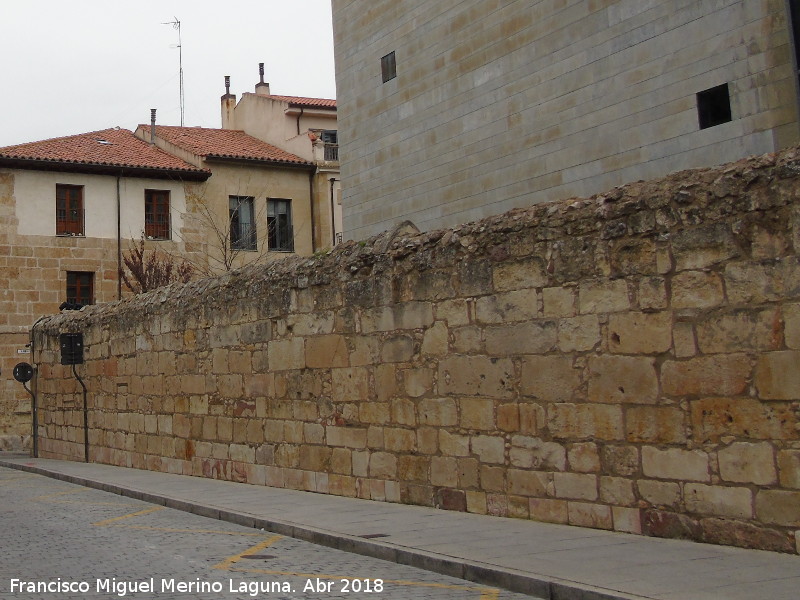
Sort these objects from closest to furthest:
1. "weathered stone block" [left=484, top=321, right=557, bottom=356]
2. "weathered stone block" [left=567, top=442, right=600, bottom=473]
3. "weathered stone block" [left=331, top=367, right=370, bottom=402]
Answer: "weathered stone block" [left=567, top=442, right=600, bottom=473] → "weathered stone block" [left=484, top=321, right=557, bottom=356] → "weathered stone block" [left=331, top=367, right=370, bottom=402]

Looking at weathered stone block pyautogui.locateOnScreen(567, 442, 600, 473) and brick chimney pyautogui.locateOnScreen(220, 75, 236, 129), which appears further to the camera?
brick chimney pyautogui.locateOnScreen(220, 75, 236, 129)

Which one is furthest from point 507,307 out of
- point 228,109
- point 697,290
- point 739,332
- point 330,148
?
point 228,109

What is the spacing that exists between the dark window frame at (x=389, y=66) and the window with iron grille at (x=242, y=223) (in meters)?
14.5

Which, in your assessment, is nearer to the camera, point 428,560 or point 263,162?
point 428,560

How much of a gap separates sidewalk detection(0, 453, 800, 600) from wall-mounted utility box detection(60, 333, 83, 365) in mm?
8636

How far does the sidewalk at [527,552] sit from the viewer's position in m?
5.87

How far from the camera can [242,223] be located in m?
34.9

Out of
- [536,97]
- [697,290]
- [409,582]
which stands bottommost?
[409,582]

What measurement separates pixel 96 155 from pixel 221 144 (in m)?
5.17

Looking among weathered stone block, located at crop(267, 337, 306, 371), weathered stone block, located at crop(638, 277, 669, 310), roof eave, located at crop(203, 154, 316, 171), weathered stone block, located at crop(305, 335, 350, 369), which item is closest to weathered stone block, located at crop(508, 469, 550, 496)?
weathered stone block, located at crop(638, 277, 669, 310)

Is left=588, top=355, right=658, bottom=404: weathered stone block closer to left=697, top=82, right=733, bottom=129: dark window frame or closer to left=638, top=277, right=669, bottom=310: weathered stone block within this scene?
left=638, top=277, right=669, bottom=310: weathered stone block

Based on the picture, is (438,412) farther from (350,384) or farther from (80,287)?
(80,287)

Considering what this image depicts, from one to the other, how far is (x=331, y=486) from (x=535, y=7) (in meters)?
9.35

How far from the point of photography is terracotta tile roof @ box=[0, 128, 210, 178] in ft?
101
